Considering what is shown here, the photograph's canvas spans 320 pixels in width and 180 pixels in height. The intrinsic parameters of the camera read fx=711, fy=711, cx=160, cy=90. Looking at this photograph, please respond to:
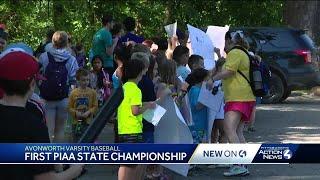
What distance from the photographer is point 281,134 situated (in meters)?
12.6

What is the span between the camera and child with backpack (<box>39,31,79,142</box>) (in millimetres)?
8734

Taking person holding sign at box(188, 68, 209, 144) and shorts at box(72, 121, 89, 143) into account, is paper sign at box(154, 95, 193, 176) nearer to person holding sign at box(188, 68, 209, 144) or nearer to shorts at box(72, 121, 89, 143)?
person holding sign at box(188, 68, 209, 144)

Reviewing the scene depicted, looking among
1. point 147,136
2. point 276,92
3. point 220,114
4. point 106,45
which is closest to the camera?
point 147,136

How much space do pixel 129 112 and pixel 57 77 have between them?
2.24 meters

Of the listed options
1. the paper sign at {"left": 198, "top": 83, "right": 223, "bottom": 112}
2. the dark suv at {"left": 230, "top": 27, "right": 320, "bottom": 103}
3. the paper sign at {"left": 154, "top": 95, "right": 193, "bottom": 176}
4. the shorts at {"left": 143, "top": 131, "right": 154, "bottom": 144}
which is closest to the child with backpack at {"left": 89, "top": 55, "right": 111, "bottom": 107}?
the paper sign at {"left": 198, "top": 83, "right": 223, "bottom": 112}

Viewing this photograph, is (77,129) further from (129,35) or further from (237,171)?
(129,35)

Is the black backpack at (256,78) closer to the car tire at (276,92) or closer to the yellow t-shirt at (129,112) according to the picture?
the yellow t-shirt at (129,112)

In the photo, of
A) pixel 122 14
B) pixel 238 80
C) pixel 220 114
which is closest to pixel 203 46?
pixel 220 114

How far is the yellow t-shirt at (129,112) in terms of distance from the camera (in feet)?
22.0

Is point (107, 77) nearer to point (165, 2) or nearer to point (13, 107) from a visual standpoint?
point (13, 107)

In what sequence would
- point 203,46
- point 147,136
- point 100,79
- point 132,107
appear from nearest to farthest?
point 132,107
point 147,136
point 203,46
point 100,79

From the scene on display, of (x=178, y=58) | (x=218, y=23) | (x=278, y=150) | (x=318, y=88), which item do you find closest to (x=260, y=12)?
(x=218, y=23)

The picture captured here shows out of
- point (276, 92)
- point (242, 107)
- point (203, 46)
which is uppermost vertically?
point (203, 46)

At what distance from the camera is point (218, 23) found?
26.0 m
